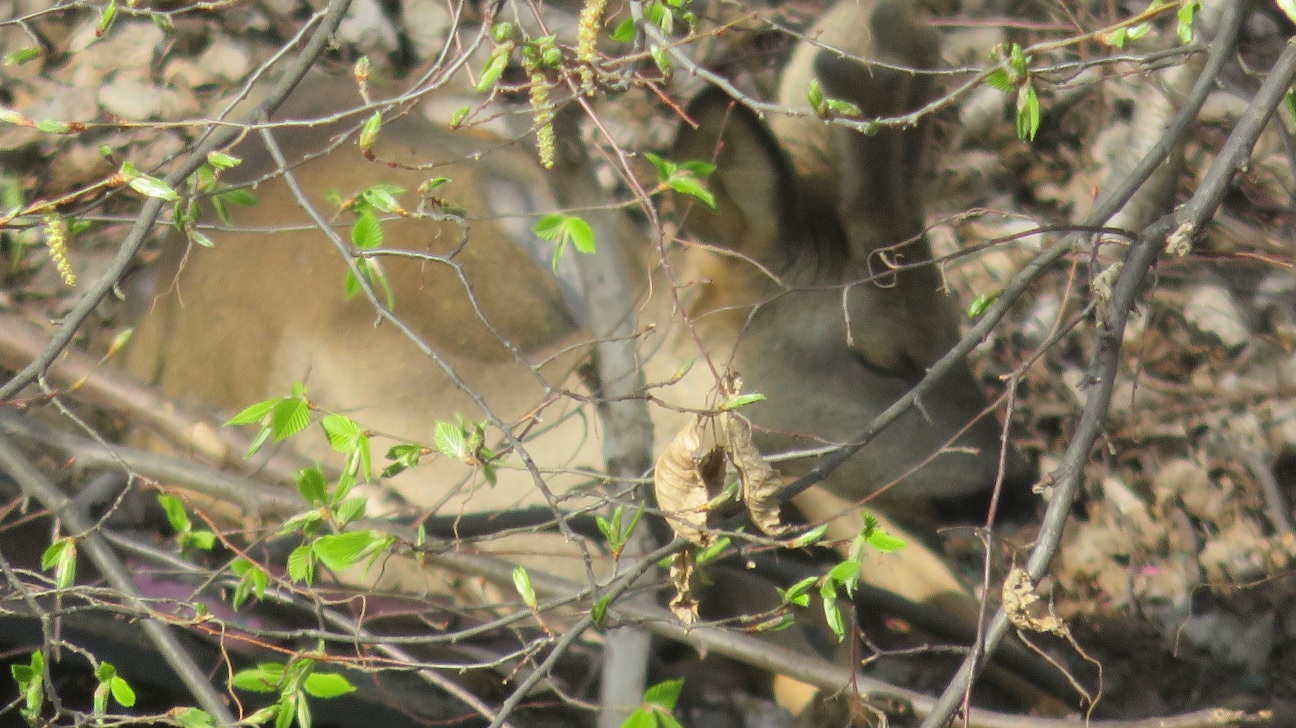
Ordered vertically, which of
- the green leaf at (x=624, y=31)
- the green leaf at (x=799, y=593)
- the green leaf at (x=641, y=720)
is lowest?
the green leaf at (x=641, y=720)

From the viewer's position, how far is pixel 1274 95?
1.71m

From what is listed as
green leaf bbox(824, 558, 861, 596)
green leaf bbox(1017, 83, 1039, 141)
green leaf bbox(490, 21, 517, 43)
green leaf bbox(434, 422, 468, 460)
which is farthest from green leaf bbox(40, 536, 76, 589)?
green leaf bbox(1017, 83, 1039, 141)

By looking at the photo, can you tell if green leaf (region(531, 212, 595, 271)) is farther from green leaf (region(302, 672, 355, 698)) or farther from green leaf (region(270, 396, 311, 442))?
green leaf (region(302, 672, 355, 698))

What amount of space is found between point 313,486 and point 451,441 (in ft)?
0.86

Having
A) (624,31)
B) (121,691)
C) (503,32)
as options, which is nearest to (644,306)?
(624,31)

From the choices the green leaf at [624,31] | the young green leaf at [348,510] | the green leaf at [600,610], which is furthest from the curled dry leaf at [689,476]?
the green leaf at [624,31]

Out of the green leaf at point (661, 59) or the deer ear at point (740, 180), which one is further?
the deer ear at point (740, 180)

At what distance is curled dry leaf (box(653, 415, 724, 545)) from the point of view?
5.49ft

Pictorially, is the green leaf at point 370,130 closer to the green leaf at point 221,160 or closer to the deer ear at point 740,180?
the green leaf at point 221,160

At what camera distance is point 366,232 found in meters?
1.91

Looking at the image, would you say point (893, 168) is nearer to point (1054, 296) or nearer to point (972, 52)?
point (972, 52)

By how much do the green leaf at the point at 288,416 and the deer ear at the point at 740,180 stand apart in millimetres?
960

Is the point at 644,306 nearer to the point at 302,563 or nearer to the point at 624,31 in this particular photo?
the point at 624,31

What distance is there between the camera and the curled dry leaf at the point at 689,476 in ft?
5.49
